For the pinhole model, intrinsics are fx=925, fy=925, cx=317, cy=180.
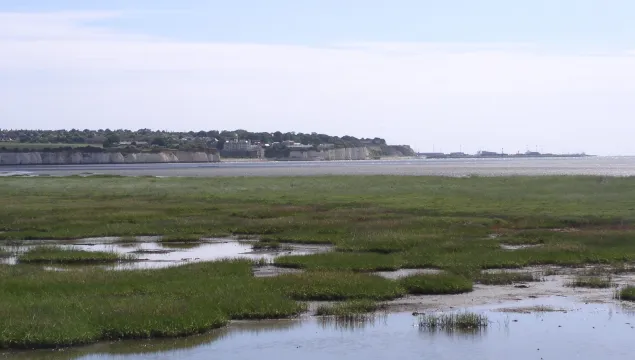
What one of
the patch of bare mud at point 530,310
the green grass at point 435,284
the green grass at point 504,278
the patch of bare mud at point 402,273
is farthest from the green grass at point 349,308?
the green grass at point 504,278

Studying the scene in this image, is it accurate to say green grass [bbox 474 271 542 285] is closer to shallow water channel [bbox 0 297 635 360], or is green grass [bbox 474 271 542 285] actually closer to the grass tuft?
the grass tuft

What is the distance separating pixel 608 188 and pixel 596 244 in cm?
3570

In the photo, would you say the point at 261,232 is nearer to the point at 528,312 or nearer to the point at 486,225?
the point at 486,225

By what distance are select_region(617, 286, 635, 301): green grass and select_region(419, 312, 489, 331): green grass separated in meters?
5.03

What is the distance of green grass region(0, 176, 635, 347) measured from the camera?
21125 millimetres

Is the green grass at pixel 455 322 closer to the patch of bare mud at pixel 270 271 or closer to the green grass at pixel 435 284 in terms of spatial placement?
the green grass at pixel 435 284

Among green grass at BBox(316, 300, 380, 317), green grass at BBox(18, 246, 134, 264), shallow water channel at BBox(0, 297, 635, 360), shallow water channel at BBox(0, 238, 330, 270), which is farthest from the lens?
shallow water channel at BBox(0, 238, 330, 270)

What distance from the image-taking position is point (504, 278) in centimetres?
2766

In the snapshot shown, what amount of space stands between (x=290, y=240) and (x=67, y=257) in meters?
10.3

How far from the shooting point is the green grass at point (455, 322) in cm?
2117

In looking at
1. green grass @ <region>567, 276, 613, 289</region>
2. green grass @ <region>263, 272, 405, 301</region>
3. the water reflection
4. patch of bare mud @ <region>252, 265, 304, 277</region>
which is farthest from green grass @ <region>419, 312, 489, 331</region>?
patch of bare mud @ <region>252, 265, 304, 277</region>

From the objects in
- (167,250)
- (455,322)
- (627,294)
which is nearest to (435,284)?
(455,322)

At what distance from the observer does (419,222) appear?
44.2 m

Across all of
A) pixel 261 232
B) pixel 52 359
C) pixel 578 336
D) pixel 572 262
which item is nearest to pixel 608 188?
pixel 261 232
